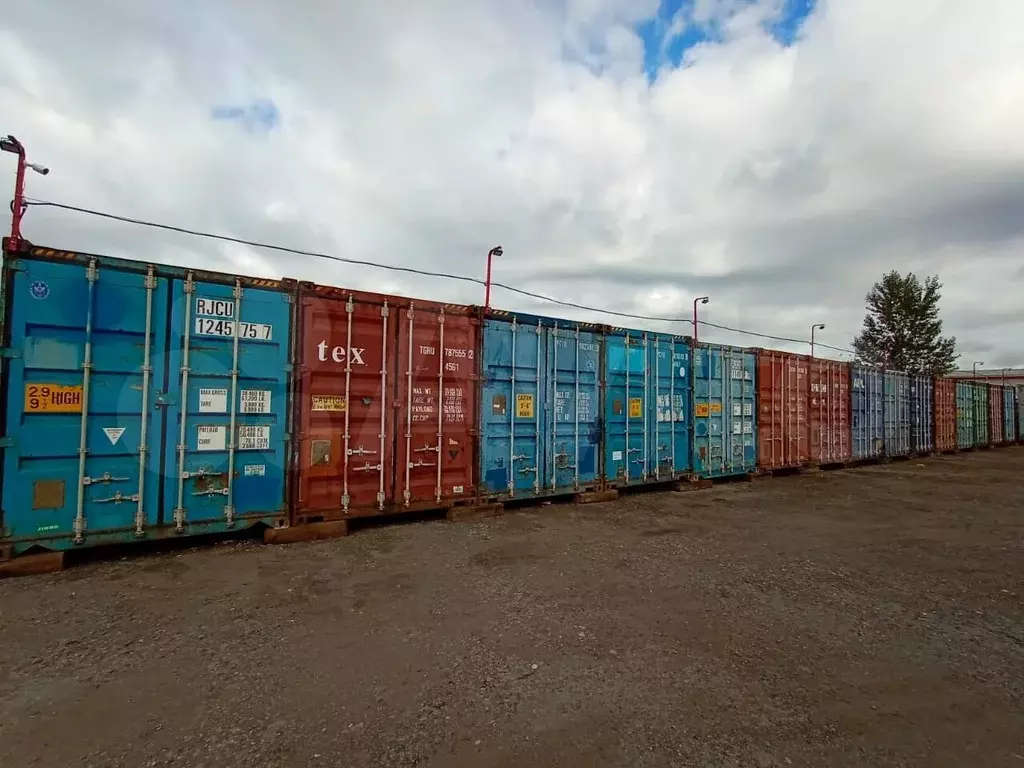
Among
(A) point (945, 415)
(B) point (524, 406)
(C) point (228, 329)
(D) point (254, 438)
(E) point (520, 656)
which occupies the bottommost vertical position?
(E) point (520, 656)

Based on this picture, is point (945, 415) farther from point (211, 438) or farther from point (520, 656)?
point (211, 438)

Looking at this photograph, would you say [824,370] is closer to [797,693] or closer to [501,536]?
[501,536]

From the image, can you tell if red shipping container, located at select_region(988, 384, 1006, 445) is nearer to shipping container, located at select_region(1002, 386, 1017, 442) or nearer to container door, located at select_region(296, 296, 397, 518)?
shipping container, located at select_region(1002, 386, 1017, 442)

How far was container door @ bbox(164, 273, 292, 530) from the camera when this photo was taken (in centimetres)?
605

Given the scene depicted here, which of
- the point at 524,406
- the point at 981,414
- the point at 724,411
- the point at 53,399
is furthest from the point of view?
the point at 981,414

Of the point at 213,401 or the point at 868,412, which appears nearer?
the point at 213,401

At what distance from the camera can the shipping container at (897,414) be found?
1861cm

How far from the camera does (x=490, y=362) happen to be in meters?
8.60

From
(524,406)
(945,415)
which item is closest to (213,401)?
(524,406)

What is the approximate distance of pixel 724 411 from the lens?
12.2 meters

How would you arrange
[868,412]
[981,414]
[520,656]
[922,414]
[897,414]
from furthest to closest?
1. [981,414]
2. [922,414]
3. [897,414]
4. [868,412]
5. [520,656]

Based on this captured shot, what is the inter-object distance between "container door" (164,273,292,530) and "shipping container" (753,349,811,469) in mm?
11514

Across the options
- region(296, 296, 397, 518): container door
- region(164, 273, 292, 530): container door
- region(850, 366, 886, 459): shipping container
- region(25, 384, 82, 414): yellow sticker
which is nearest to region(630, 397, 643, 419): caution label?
region(296, 296, 397, 518): container door

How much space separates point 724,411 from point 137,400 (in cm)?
1150
